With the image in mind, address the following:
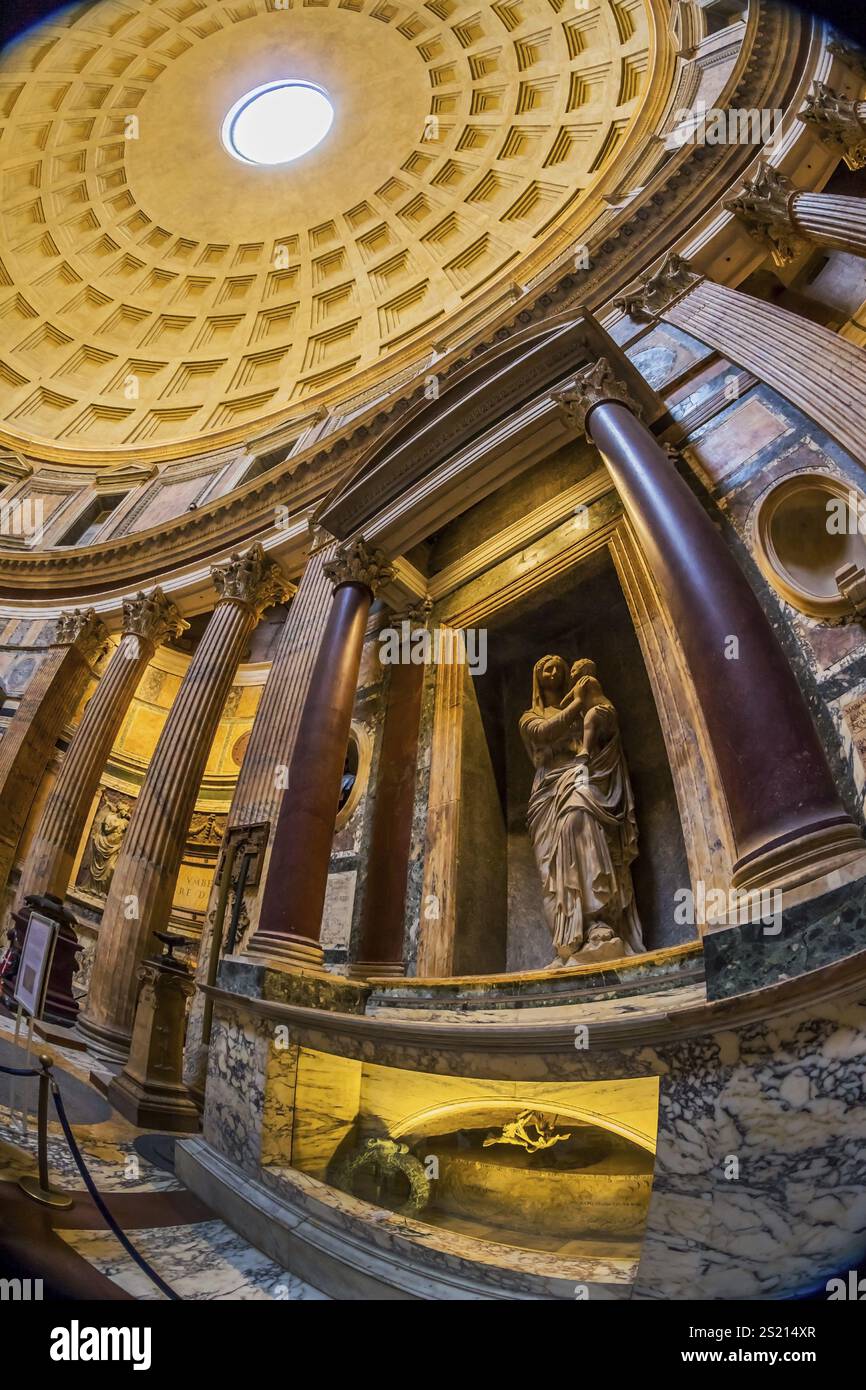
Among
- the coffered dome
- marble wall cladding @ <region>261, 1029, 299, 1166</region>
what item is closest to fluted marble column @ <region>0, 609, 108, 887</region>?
the coffered dome

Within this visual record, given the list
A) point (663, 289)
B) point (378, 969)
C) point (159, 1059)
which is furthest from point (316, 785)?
point (663, 289)

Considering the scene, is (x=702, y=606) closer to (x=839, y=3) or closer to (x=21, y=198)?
(x=839, y=3)

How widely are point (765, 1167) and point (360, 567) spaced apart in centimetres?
698

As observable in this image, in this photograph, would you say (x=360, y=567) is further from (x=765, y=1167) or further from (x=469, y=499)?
(x=765, y=1167)

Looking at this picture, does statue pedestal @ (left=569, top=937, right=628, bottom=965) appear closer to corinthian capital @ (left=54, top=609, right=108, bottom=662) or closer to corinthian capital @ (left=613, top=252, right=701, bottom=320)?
corinthian capital @ (left=613, top=252, right=701, bottom=320)

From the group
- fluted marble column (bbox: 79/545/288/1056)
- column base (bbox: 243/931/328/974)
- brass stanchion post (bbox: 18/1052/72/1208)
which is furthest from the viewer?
fluted marble column (bbox: 79/545/288/1056)

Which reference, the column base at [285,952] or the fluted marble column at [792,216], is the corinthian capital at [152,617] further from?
the fluted marble column at [792,216]

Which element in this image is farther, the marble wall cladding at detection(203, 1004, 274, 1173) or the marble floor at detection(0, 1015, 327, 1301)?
the marble wall cladding at detection(203, 1004, 274, 1173)

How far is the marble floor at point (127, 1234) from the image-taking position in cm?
308

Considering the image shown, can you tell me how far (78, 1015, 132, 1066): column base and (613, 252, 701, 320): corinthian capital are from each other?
1085cm

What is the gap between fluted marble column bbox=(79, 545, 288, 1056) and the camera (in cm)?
865

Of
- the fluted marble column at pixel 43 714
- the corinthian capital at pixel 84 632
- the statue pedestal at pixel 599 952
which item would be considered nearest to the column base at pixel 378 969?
the statue pedestal at pixel 599 952

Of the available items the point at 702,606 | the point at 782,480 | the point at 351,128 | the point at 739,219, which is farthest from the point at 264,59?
the point at 702,606

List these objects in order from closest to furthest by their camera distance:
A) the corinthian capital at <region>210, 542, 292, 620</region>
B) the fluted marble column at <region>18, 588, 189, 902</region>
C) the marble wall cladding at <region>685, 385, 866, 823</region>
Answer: the marble wall cladding at <region>685, 385, 866, 823</region> → the fluted marble column at <region>18, 588, 189, 902</region> → the corinthian capital at <region>210, 542, 292, 620</region>
